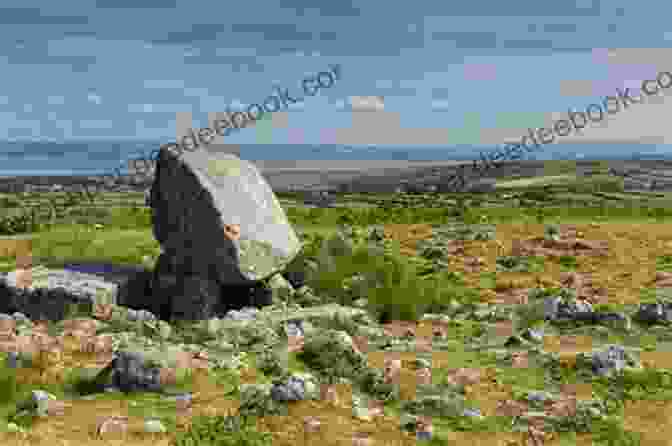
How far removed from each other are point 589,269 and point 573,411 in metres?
13.4

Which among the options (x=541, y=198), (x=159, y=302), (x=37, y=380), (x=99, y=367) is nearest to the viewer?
(x=37, y=380)

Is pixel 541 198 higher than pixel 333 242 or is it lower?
lower

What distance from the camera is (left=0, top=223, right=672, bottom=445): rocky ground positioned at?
823cm

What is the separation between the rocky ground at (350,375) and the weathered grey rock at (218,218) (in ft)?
4.52

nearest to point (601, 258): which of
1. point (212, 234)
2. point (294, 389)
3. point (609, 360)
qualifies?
point (212, 234)

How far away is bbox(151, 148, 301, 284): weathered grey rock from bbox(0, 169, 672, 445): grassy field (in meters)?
1.81

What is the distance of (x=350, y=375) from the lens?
9766mm

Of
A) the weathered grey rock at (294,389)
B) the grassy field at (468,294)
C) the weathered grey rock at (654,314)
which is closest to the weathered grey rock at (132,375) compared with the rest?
the grassy field at (468,294)

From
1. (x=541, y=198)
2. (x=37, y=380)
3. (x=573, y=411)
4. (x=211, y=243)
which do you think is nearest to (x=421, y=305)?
(x=211, y=243)

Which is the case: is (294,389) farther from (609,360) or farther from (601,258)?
(601,258)

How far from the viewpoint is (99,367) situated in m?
10.2

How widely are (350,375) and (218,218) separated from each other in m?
7.04

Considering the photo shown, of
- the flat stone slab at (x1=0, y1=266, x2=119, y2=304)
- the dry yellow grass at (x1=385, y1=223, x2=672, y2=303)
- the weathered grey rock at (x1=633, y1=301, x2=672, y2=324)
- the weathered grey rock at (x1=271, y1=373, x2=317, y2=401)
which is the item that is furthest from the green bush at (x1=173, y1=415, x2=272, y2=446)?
the dry yellow grass at (x1=385, y1=223, x2=672, y2=303)

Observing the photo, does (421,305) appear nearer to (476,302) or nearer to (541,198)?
(476,302)
